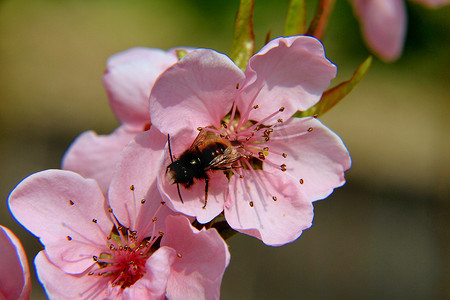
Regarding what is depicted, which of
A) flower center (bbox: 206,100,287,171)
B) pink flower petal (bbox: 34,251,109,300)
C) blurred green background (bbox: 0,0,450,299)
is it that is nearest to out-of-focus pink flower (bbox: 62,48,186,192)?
flower center (bbox: 206,100,287,171)

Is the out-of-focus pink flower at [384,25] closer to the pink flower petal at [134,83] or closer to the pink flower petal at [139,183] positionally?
the pink flower petal at [134,83]

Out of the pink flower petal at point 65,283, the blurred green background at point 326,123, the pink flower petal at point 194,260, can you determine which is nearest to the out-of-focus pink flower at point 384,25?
the pink flower petal at point 194,260

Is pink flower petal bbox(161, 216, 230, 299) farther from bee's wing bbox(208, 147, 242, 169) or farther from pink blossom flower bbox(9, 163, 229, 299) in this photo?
bee's wing bbox(208, 147, 242, 169)

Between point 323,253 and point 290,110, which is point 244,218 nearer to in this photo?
point 290,110

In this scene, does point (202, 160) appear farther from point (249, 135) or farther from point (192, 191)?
point (249, 135)

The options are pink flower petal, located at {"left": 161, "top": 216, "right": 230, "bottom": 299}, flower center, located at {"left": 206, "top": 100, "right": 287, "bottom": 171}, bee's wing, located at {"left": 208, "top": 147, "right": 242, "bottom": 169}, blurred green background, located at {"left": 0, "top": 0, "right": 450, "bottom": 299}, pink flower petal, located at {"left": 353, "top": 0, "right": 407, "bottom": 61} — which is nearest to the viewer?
pink flower petal, located at {"left": 161, "top": 216, "right": 230, "bottom": 299}

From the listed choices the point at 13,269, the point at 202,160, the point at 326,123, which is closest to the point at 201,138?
the point at 202,160
